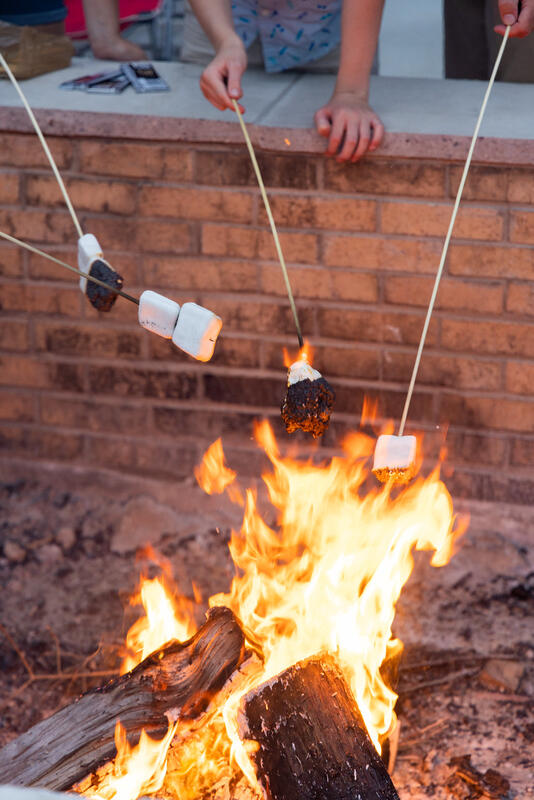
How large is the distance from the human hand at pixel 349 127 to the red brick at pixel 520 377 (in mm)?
759

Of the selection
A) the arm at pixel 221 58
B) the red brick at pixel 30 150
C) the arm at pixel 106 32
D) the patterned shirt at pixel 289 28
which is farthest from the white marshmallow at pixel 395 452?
the arm at pixel 106 32

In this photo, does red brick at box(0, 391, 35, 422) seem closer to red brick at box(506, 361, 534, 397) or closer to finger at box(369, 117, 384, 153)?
finger at box(369, 117, 384, 153)

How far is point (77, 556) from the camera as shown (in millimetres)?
2787

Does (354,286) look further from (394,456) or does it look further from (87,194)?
(394,456)

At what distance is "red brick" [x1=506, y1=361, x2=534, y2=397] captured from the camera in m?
2.65

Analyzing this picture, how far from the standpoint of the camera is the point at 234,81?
2.19m

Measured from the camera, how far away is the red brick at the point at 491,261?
253cm

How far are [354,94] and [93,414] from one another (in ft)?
4.36

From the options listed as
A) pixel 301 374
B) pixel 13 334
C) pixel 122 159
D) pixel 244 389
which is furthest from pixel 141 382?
pixel 301 374

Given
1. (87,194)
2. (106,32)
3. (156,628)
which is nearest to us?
(156,628)

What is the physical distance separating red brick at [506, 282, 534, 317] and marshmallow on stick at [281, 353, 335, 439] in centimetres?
112

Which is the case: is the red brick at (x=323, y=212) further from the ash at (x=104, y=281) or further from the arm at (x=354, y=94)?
the ash at (x=104, y=281)

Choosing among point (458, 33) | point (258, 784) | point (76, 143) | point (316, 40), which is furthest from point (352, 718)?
point (458, 33)

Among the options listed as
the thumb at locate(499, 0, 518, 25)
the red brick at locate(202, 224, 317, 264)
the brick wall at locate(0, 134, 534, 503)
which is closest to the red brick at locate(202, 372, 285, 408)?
the brick wall at locate(0, 134, 534, 503)
